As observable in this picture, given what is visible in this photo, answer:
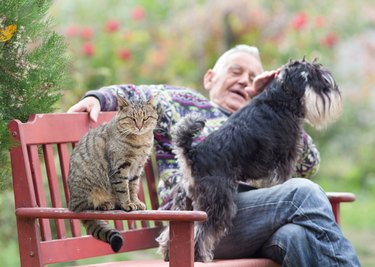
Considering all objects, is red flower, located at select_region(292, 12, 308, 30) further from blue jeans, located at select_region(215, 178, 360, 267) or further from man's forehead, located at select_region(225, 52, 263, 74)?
blue jeans, located at select_region(215, 178, 360, 267)

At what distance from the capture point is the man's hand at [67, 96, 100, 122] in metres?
3.93

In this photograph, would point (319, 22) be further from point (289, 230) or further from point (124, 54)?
point (289, 230)

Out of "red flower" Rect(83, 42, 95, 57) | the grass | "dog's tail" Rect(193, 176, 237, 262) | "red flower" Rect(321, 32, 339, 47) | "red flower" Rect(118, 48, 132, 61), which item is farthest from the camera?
"red flower" Rect(321, 32, 339, 47)

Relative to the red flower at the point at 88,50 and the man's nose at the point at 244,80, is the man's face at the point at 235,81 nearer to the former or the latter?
the man's nose at the point at 244,80

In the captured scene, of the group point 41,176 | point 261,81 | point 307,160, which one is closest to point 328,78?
point 261,81

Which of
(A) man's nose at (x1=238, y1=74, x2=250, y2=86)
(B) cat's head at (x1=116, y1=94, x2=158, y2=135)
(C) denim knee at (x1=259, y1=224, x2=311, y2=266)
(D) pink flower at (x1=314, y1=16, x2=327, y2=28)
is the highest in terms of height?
(D) pink flower at (x1=314, y1=16, x2=327, y2=28)

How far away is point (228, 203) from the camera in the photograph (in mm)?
3754

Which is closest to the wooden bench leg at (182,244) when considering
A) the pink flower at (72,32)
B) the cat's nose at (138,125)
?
the cat's nose at (138,125)

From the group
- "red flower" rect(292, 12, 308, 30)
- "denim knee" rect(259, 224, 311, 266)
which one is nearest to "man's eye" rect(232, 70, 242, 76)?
"denim knee" rect(259, 224, 311, 266)

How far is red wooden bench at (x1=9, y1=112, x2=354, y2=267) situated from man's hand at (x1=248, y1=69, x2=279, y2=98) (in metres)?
0.75

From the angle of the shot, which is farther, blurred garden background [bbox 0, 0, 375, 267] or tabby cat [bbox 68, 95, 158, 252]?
blurred garden background [bbox 0, 0, 375, 267]

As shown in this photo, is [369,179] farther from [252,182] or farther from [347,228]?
[252,182]

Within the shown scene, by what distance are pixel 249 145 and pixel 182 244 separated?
0.79 meters

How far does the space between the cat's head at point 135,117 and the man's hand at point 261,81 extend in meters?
0.96
